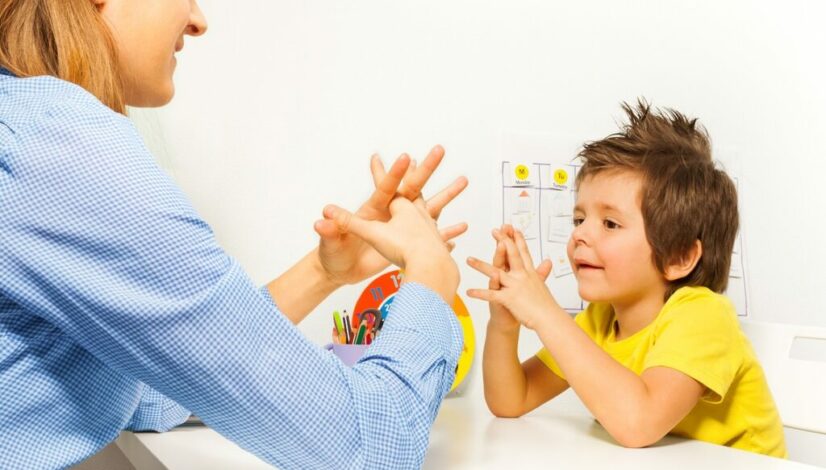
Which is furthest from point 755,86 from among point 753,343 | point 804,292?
point 753,343

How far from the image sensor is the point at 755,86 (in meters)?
1.65

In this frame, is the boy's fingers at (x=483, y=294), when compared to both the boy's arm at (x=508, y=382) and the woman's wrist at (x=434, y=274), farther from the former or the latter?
the woman's wrist at (x=434, y=274)

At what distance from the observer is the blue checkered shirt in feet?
1.66

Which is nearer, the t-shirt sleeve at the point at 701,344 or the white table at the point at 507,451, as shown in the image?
the white table at the point at 507,451

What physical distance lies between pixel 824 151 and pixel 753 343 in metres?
0.65

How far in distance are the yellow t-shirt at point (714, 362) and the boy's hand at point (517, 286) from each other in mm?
162

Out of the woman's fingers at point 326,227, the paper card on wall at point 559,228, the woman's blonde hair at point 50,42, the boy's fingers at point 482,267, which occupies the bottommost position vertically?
the paper card on wall at point 559,228

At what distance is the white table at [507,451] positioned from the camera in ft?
2.54

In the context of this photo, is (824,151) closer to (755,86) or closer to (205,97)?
(755,86)

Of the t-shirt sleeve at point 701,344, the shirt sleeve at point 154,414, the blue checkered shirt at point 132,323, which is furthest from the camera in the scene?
the t-shirt sleeve at point 701,344

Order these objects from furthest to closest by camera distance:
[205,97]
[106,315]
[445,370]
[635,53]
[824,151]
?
1. [824,151]
2. [635,53]
3. [205,97]
4. [445,370]
5. [106,315]

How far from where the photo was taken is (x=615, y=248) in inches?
45.5

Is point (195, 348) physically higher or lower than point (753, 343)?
higher

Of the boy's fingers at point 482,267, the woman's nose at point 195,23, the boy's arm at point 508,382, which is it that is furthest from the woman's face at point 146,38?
the boy's arm at point 508,382
